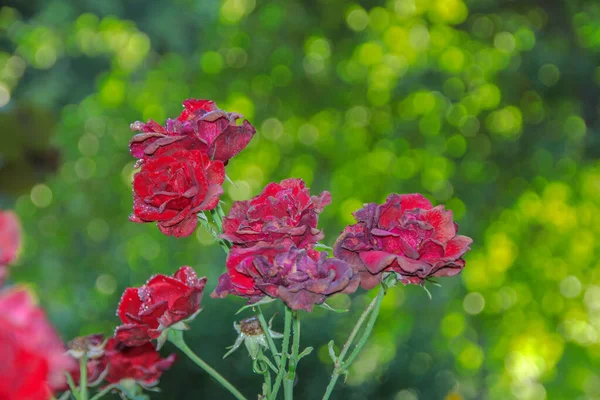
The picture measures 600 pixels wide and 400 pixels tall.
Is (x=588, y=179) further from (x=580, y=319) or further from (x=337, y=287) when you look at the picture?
(x=337, y=287)

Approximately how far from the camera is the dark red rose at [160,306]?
1.84 ft

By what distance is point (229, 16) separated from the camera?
3387 millimetres

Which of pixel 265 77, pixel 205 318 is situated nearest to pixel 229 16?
pixel 265 77

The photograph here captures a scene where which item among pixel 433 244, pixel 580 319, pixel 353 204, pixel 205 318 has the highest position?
pixel 433 244

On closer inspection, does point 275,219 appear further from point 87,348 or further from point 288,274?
point 87,348

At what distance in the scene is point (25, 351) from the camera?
284 millimetres

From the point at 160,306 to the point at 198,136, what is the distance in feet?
0.42

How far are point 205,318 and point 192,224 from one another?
67 centimetres

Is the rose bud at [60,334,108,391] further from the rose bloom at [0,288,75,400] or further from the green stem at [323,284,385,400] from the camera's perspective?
the rose bloom at [0,288,75,400]

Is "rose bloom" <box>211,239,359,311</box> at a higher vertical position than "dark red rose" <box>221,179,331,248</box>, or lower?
lower

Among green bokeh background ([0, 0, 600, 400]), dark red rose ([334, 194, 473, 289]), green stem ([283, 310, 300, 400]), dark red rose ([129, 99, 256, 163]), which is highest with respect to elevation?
dark red rose ([129, 99, 256, 163])

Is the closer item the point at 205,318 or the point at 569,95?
the point at 205,318

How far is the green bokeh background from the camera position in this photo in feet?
10.2

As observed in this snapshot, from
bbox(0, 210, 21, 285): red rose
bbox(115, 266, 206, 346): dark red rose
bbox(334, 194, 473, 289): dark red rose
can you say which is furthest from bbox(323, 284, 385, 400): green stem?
bbox(0, 210, 21, 285): red rose
